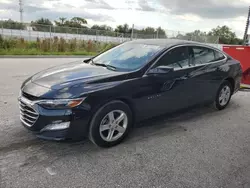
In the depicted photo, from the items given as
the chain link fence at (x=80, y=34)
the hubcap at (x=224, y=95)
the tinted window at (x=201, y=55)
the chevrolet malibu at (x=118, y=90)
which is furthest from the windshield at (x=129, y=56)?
the chain link fence at (x=80, y=34)

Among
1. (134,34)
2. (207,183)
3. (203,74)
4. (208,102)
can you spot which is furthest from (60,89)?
(134,34)

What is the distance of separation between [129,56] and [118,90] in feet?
3.25

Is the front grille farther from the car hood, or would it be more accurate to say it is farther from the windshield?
the windshield

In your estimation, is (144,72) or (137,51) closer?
(144,72)

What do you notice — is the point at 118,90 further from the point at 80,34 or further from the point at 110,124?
the point at 80,34

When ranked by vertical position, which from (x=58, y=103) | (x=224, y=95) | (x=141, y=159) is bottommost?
(x=141, y=159)

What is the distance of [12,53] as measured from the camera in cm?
1380

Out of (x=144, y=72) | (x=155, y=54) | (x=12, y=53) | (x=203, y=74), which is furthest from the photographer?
(x=12, y=53)

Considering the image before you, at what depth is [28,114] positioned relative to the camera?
9.87 feet

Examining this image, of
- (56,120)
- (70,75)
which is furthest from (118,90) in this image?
(56,120)

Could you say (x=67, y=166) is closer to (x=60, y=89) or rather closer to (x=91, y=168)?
(x=91, y=168)

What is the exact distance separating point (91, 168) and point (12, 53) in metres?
13.2

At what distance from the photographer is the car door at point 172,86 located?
3.60m

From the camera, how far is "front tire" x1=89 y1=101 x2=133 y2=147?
3080 mm
